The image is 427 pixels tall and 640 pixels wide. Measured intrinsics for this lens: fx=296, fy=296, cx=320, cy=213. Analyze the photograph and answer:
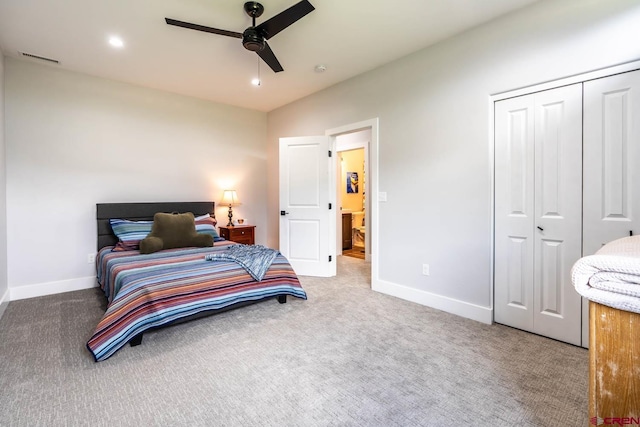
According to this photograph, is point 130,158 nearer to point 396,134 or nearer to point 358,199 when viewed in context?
point 396,134

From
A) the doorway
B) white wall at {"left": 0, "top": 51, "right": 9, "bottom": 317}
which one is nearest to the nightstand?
the doorway

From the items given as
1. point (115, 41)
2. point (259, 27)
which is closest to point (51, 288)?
point (115, 41)

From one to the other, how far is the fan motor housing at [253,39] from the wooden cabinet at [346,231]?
14.3 feet

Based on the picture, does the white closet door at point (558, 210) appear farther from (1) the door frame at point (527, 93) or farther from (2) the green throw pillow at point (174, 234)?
(2) the green throw pillow at point (174, 234)

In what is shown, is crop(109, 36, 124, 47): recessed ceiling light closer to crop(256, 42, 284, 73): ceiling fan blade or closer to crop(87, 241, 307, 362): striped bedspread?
crop(256, 42, 284, 73): ceiling fan blade

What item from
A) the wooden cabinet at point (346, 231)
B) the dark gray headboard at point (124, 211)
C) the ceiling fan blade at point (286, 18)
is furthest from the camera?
the wooden cabinet at point (346, 231)

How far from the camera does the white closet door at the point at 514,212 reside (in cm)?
246

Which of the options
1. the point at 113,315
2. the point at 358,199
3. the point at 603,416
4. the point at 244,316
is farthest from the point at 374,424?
the point at 358,199

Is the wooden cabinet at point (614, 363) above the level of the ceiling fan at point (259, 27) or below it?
below

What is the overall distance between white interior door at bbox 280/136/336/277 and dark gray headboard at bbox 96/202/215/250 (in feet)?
4.92

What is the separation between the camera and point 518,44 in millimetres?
2443


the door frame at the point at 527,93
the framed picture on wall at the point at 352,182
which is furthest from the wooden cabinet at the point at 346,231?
the door frame at the point at 527,93

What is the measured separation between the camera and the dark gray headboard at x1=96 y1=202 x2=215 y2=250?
3789 mm

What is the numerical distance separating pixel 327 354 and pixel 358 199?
531cm
